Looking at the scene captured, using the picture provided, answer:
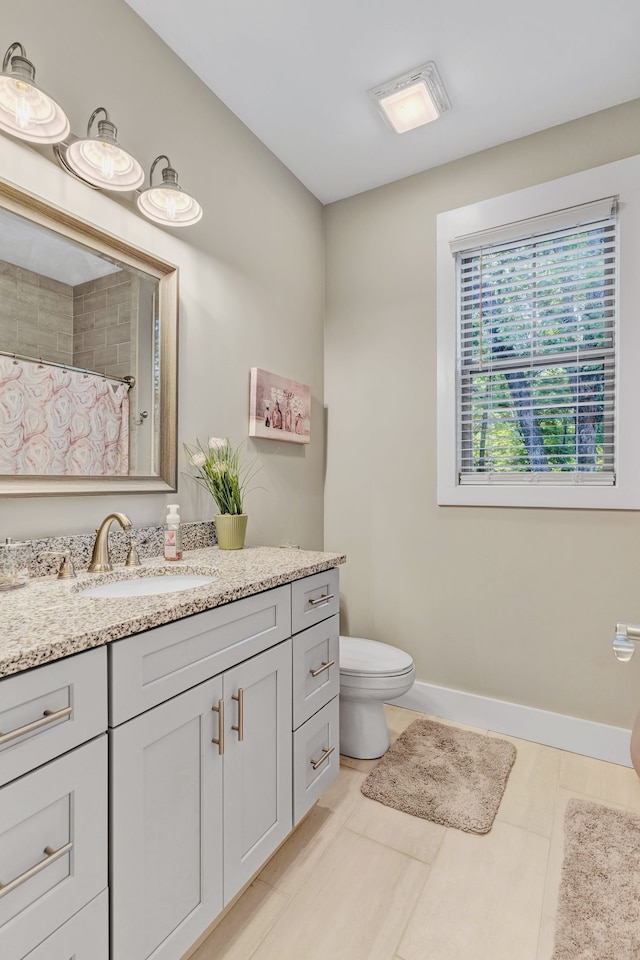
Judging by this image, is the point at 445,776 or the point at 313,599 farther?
the point at 445,776

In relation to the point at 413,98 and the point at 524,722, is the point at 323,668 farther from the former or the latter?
the point at 413,98

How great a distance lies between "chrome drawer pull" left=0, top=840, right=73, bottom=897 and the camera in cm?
70

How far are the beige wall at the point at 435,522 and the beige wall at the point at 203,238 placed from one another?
0.21 meters

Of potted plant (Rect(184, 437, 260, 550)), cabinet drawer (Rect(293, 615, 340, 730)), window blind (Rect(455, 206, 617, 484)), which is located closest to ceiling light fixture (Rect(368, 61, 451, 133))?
window blind (Rect(455, 206, 617, 484))

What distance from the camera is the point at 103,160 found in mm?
1395

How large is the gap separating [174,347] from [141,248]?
0.32 meters

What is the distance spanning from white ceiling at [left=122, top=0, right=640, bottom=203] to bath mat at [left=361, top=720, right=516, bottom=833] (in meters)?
2.65

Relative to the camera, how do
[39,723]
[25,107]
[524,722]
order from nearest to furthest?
[39,723]
[25,107]
[524,722]

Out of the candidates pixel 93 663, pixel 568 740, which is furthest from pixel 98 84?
pixel 568 740

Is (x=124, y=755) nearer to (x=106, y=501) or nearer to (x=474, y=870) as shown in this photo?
(x=106, y=501)

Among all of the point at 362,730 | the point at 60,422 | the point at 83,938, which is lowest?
the point at 362,730

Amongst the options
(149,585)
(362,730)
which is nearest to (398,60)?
(149,585)

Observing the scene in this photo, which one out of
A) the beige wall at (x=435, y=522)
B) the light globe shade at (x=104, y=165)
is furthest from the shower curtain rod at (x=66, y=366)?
the beige wall at (x=435, y=522)

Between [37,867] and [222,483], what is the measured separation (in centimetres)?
125
